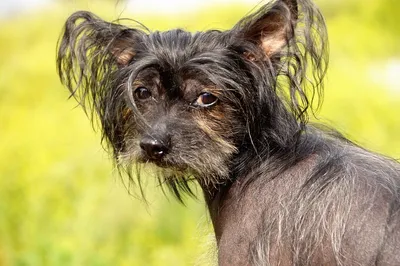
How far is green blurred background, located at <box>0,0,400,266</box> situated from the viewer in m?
5.45

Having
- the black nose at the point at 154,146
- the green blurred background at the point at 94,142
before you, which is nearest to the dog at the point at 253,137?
the black nose at the point at 154,146

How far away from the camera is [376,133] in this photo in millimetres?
6254

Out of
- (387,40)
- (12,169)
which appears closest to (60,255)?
(12,169)

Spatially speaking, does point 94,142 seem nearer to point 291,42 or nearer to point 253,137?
point 253,137

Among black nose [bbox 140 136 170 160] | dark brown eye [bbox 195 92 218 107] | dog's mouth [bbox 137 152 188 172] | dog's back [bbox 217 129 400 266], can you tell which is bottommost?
dog's back [bbox 217 129 400 266]

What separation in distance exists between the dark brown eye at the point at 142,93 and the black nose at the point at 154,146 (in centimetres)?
18

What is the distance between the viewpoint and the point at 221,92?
2.89 m

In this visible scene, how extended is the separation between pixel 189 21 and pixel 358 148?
5.28 m

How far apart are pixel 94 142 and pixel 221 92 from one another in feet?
12.0

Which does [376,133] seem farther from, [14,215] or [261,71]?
[261,71]

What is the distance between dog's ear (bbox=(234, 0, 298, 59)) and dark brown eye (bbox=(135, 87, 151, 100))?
1.27ft

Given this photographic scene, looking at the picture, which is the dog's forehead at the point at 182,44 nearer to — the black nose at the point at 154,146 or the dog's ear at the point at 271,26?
the dog's ear at the point at 271,26

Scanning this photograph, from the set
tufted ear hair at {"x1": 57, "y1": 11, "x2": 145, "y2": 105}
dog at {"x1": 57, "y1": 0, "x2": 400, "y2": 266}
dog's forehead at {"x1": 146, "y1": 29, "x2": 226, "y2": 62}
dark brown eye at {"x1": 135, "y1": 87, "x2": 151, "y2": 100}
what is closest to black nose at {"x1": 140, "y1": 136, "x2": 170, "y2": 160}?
dog at {"x1": 57, "y1": 0, "x2": 400, "y2": 266}

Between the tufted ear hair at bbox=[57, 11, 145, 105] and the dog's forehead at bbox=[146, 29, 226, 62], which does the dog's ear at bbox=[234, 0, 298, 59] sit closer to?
the dog's forehead at bbox=[146, 29, 226, 62]
